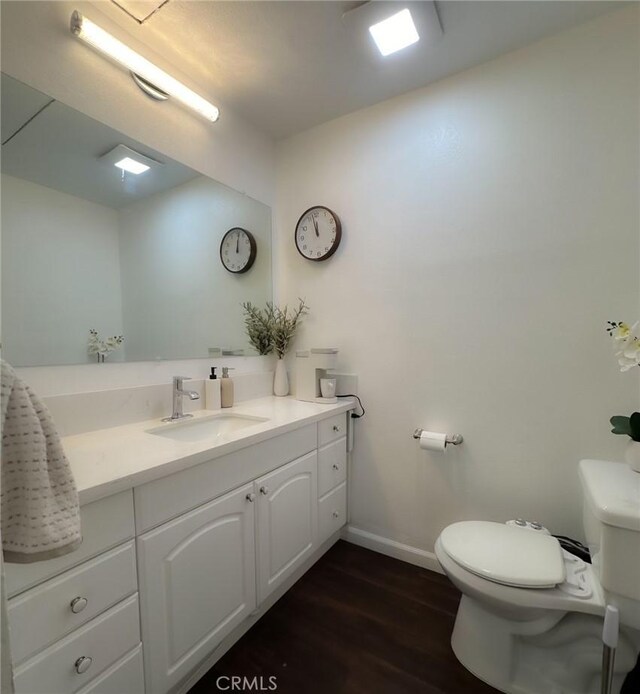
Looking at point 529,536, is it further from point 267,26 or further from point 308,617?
point 267,26

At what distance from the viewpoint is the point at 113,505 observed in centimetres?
82

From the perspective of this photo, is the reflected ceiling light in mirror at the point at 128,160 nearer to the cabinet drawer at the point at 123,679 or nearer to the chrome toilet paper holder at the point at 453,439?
the cabinet drawer at the point at 123,679

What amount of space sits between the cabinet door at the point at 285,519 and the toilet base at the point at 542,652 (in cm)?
70

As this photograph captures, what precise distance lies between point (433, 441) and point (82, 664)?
4.50 feet

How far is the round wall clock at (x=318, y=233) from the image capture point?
1.88 meters

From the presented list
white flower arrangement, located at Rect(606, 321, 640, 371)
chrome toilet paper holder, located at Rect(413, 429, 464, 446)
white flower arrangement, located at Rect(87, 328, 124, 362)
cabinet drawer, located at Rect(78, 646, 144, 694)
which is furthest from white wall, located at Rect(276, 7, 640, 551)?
cabinet drawer, located at Rect(78, 646, 144, 694)

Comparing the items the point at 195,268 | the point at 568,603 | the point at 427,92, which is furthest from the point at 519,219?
the point at 195,268

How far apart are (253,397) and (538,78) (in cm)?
200

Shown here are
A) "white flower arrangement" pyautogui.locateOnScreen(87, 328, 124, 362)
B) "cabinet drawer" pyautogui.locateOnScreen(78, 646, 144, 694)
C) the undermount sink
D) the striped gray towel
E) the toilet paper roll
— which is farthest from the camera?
the toilet paper roll

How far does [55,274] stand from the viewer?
1.15 metres

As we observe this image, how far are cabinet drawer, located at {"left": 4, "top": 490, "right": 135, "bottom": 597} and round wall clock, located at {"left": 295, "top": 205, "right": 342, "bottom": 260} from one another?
4.94 feet

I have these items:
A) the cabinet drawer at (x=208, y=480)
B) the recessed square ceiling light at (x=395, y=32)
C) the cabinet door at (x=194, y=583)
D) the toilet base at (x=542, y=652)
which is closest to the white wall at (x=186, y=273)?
the cabinet drawer at (x=208, y=480)

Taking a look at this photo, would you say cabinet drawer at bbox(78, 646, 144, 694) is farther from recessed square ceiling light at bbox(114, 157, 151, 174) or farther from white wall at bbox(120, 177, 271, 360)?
recessed square ceiling light at bbox(114, 157, 151, 174)

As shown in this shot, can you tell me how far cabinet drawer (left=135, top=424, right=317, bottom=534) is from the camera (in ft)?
2.94
